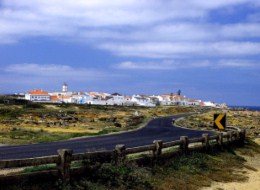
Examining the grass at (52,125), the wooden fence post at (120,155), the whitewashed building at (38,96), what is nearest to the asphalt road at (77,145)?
the grass at (52,125)

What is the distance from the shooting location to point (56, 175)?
11336mm

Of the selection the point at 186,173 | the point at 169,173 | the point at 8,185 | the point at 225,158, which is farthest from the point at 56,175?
the point at 225,158

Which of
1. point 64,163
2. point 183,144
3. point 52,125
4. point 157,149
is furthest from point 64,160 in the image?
point 52,125

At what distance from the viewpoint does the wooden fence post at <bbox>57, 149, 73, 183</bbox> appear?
11.4 m

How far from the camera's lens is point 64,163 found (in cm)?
1146

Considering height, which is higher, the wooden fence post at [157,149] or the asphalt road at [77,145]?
the wooden fence post at [157,149]

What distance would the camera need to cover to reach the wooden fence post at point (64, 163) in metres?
11.4

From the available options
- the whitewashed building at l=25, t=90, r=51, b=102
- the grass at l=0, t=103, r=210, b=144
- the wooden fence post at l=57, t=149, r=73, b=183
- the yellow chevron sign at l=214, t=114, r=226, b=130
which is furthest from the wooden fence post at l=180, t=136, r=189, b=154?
the whitewashed building at l=25, t=90, r=51, b=102

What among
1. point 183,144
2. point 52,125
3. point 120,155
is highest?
point 120,155

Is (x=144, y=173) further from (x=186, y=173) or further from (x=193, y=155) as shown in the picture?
(x=193, y=155)

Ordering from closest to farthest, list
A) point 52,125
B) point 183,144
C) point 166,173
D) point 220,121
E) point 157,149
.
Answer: point 166,173, point 157,149, point 183,144, point 220,121, point 52,125

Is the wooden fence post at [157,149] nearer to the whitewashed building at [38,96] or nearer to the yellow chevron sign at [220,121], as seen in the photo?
the yellow chevron sign at [220,121]

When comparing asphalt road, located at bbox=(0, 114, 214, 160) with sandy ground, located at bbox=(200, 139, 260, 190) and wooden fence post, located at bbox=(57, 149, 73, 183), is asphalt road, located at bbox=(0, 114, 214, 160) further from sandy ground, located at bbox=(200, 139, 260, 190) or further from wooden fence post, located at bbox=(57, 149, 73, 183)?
wooden fence post, located at bbox=(57, 149, 73, 183)

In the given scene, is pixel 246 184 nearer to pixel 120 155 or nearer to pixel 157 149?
pixel 157 149
